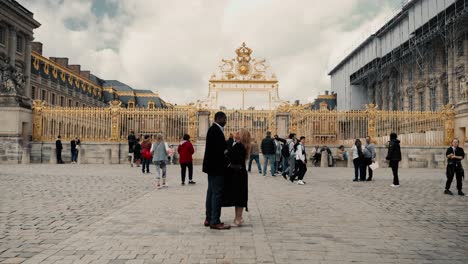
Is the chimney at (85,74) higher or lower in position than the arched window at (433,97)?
higher

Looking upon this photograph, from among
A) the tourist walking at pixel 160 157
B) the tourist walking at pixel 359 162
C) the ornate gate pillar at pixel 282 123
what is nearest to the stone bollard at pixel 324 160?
the ornate gate pillar at pixel 282 123

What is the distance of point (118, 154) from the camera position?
70.3 feet

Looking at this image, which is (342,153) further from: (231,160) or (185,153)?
(231,160)

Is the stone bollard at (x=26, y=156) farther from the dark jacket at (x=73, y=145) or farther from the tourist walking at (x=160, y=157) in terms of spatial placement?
the tourist walking at (x=160, y=157)

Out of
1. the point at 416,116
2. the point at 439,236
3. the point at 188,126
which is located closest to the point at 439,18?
the point at 416,116

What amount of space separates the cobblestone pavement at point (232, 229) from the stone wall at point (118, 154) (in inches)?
462

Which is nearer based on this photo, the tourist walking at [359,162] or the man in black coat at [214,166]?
the man in black coat at [214,166]

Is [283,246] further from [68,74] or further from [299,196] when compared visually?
[68,74]

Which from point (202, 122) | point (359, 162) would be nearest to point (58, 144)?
point (202, 122)

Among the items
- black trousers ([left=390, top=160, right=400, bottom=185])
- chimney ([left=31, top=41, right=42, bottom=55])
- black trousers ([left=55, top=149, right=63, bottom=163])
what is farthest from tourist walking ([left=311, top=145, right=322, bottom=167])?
chimney ([left=31, top=41, right=42, bottom=55])

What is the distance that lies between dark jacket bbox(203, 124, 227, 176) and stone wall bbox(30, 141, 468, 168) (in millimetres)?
15122

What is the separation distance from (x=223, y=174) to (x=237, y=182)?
277 millimetres

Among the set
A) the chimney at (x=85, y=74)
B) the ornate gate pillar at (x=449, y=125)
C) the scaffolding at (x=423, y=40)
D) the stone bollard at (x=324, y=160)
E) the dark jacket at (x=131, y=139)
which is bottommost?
the stone bollard at (x=324, y=160)

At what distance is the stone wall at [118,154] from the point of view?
2098cm
